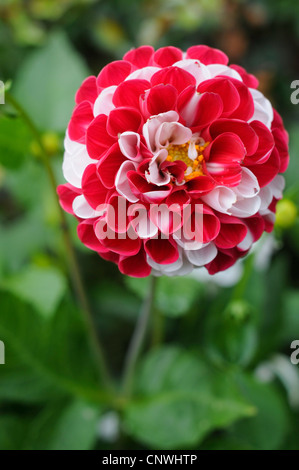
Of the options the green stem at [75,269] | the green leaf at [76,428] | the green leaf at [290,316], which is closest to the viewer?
the green stem at [75,269]

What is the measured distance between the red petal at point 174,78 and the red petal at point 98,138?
49mm

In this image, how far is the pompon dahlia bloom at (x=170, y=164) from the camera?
1.20 feet

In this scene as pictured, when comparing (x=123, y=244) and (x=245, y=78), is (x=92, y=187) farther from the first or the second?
(x=245, y=78)

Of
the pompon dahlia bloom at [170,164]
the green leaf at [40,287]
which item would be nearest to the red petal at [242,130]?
the pompon dahlia bloom at [170,164]

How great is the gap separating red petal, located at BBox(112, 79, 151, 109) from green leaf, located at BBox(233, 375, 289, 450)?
16.1 inches

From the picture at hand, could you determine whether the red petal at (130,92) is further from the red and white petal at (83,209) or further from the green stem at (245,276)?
the green stem at (245,276)

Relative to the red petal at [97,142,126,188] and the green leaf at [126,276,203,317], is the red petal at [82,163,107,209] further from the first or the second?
the green leaf at [126,276,203,317]

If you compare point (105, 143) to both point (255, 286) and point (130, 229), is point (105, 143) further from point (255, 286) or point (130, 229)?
point (255, 286)

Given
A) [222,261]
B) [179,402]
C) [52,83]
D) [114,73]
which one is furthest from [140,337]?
[52,83]

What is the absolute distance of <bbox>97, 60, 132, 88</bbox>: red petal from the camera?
385 mm

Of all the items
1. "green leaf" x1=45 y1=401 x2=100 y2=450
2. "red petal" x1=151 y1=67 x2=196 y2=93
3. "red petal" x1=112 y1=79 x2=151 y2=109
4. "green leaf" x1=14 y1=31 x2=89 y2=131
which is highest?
"green leaf" x1=14 y1=31 x2=89 y2=131

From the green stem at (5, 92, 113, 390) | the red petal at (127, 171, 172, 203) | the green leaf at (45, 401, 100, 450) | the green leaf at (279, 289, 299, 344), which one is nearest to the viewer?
the red petal at (127, 171, 172, 203)

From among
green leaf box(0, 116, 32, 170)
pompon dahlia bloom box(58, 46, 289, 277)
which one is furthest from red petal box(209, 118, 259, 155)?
green leaf box(0, 116, 32, 170)

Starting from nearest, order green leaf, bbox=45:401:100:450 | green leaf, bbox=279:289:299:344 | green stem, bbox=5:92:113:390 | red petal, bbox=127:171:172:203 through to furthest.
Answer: red petal, bbox=127:171:172:203
green stem, bbox=5:92:113:390
green leaf, bbox=45:401:100:450
green leaf, bbox=279:289:299:344
